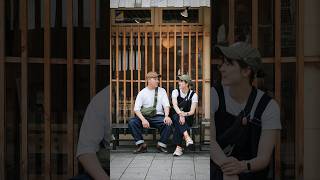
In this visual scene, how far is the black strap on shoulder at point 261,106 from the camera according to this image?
6430mm

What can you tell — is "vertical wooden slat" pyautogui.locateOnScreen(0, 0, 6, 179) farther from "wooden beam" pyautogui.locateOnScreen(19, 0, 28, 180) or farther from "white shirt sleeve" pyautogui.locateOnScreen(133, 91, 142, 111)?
"white shirt sleeve" pyautogui.locateOnScreen(133, 91, 142, 111)

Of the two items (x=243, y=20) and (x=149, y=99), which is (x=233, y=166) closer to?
(x=243, y=20)

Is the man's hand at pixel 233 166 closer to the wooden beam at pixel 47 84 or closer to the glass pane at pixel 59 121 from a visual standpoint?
the glass pane at pixel 59 121

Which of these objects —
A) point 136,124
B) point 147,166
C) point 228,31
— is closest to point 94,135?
point 228,31

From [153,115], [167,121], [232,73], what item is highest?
[232,73]

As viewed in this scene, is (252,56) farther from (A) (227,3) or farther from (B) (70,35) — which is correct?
(B) (70,35)

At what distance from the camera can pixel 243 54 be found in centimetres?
645

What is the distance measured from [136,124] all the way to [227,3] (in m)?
5.22

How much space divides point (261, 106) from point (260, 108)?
0.09 feet

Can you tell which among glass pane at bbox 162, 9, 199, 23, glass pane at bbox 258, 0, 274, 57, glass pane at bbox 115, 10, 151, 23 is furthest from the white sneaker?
glass pane at bbox 258, 0, 274, 57

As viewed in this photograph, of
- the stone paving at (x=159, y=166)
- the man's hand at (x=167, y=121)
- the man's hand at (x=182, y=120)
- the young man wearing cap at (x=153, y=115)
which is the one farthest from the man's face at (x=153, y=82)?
the stone paving at (x=159, y=166)

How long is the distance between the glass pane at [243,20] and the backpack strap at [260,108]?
0.66 m

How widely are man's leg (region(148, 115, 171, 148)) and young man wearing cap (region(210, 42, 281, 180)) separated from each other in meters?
4.79

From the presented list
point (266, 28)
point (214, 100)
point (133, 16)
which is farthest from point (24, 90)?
point (133, 16)
